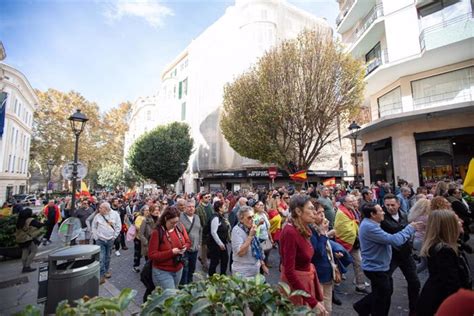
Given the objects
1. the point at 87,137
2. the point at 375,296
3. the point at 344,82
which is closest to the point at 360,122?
the point at 344,82

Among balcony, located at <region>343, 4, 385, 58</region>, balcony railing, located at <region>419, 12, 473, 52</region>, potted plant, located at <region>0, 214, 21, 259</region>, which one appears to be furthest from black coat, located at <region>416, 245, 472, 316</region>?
balcony, located at <region>343, 4, 385, 58</region>

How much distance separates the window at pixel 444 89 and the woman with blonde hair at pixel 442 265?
15454mm

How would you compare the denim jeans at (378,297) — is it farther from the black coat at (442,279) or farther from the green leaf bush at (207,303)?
the green leaf bush at (207,303)

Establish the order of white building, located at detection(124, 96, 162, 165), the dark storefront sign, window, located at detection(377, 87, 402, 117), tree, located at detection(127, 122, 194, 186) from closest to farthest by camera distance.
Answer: window, located at detection(377, 87, 402, 117) < the dark storefront sign < tree, located at detection(127, 122, 194, 186) < white building, located at detection(124, 96, 162, 165)

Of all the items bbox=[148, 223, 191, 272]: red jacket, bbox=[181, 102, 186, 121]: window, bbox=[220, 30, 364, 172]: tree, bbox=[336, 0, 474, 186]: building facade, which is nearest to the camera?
bbox=[148, 223, 191, 272]: red jacket

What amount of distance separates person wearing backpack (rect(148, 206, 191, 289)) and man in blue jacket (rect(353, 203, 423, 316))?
2.56 metres

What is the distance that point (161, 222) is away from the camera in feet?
11.4

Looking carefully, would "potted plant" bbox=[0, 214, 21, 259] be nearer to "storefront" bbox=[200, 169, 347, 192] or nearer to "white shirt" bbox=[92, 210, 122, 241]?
"white shirt" bbox=[92, 210, 122, 241]

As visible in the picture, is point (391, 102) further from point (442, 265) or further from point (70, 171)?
point (70, 171)

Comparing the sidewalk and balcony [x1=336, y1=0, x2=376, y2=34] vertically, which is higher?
balcony [x1=336, y1=0, x2=376, y2=34]

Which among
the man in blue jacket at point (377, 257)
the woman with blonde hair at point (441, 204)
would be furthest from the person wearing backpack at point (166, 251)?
the woman with blonde hair at point (441, 204)

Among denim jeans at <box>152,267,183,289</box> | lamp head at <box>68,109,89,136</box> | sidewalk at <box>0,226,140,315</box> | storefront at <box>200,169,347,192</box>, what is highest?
lamp head at <box>68,109,89,136</box>

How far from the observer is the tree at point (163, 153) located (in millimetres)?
26734

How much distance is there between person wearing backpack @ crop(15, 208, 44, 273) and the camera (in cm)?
641
